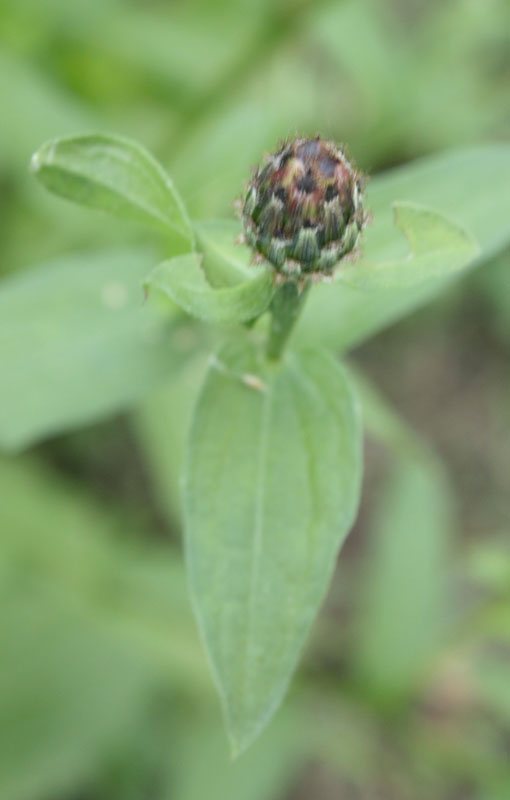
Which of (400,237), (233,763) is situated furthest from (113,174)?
(233,763)

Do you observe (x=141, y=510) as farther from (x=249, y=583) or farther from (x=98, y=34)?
(x=249, y=583)

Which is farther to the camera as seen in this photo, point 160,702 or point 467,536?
point 467,536

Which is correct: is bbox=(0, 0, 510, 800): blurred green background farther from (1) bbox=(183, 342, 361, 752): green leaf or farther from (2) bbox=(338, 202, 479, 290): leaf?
(2) bbox=(338, 202, 479, 290): leaf

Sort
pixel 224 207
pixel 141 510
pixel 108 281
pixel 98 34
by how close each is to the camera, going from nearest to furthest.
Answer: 1. pixel 108 281
2. pixel 224 207
3. pixel 98 34
4. pixel 141 510

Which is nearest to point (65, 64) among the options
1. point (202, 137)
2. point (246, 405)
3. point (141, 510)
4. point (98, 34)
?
point (98, 34)

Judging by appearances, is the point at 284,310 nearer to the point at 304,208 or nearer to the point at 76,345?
the point at 304,208

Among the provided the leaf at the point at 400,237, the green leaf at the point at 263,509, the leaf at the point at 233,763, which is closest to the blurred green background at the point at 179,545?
the leaf at the point at 233,763

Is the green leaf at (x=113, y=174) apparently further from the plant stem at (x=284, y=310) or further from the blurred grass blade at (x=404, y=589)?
the blurred grass blade at (x=404, y=589)
